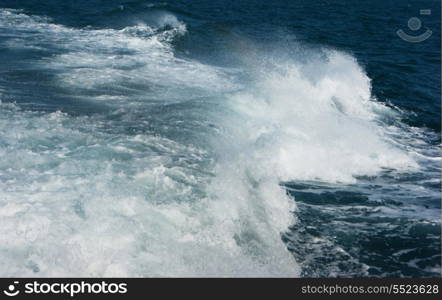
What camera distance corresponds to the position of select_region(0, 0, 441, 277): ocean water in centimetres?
687

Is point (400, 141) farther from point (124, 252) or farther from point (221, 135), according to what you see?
point (124, 252)

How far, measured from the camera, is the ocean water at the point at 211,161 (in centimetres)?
687

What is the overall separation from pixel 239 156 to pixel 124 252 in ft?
14.3

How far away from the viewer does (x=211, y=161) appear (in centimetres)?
973

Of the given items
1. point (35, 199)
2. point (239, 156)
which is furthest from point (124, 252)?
point (239, 156)

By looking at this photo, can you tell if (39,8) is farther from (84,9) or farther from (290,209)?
(290,209)

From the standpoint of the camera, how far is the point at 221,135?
11242 mm

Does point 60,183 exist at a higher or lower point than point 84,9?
lower

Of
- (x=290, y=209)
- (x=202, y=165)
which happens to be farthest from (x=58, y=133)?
(x=290, y=209)

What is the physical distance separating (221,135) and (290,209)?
3.38 metres

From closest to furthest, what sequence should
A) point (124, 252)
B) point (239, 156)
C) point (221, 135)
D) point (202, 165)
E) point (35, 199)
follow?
point (124, 252) → point (35, 199) → point (202, 165) → point (239, 156) → point (221, 135)

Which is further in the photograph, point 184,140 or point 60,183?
point 184,140

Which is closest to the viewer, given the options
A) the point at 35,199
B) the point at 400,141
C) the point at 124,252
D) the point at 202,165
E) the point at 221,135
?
the point at 124,252

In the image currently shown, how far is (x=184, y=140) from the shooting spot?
10.6m
